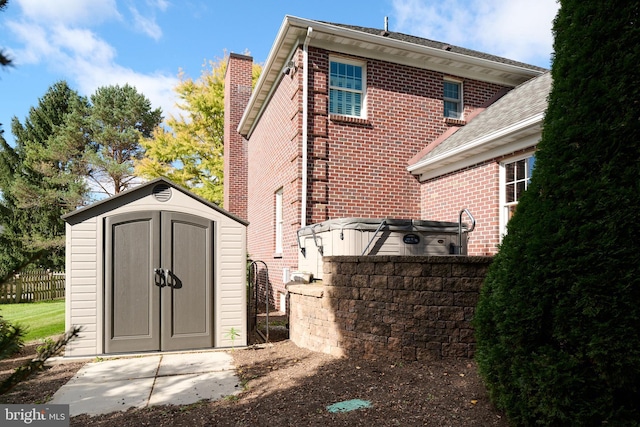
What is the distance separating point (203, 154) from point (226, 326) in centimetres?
1433

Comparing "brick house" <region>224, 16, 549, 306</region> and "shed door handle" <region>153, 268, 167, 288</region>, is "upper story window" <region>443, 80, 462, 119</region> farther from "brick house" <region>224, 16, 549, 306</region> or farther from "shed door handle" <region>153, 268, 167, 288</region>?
"shed door handle" <region>153, 268, 167, 288</region>

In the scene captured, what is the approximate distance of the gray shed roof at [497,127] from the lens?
7086 mm

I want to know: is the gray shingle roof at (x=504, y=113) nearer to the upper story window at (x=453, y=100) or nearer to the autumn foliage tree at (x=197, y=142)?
the upper story window at (x=453, y=100)

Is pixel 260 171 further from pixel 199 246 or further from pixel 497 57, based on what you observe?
pixel 497 57

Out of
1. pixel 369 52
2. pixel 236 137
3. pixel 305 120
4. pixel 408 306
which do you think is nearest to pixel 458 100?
pixel 369 52

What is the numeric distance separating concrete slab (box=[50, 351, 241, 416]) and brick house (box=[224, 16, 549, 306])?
4.00 meters

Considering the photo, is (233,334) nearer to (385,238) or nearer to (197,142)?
(385,238)

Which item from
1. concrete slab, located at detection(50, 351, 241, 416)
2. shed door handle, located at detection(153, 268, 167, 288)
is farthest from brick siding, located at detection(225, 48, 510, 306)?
concrete slab, located at detection(50, 351, 241, 416)

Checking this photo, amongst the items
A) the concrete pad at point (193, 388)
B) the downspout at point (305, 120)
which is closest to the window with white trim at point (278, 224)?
the downspout at point (305, 120)

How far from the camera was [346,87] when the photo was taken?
9.49 meters

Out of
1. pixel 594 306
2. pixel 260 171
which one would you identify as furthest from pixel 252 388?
pixel 260 171

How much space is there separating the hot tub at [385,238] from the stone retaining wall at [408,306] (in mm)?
1131

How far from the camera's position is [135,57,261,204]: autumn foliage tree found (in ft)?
62.1

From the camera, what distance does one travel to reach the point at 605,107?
2.87 meters
